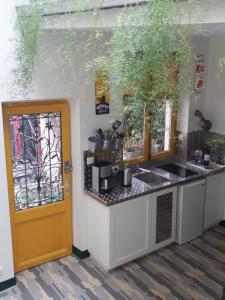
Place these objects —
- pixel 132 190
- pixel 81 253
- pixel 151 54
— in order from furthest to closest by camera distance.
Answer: pixel 81 253
pixel 132 190
pixel 151 54

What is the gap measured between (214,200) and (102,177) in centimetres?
181

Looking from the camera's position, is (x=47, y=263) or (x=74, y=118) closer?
(x=74, y=118)

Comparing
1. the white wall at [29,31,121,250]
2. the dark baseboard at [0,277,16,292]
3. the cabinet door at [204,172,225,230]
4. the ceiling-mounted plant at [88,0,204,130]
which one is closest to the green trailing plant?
the ceiling-mounted plant at [88,0,204,130]

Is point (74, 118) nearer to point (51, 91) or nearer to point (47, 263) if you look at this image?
point (51, 91)

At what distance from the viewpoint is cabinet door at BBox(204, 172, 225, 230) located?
4.72m

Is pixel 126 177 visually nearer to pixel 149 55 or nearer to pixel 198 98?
pixel 198 98

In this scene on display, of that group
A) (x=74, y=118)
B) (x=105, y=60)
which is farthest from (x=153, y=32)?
(x=74, y=118)

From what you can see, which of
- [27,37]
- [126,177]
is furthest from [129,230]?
[27,37]

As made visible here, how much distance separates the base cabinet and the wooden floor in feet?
0.46

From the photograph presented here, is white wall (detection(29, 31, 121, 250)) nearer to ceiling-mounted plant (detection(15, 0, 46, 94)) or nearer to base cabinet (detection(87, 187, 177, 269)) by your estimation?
base cabinet (detection(87, 187, 177, 269))

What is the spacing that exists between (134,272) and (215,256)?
3.56ft

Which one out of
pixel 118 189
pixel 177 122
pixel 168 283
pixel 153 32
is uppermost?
pixel 153 32

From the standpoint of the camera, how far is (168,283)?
3.84 m

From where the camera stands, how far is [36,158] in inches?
153
